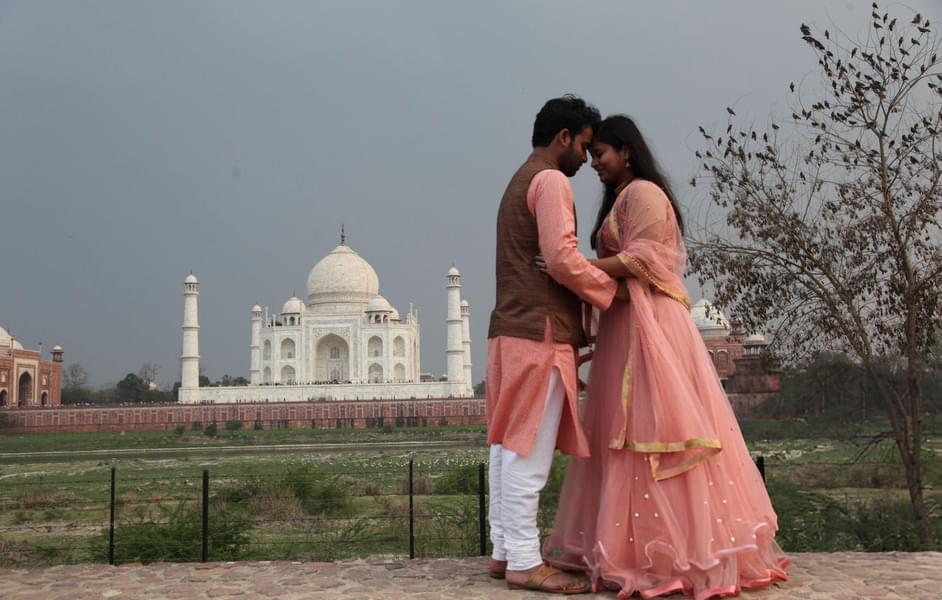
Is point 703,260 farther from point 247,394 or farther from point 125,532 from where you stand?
point 247,394

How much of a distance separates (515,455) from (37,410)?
119 ft

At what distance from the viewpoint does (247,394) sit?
38375 millimetres

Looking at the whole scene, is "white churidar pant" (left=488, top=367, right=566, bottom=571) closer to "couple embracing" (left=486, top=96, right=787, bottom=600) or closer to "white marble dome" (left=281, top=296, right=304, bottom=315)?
"couple embracing" (left=486, top=96, right=787, bottom=600)

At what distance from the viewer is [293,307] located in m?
47.4

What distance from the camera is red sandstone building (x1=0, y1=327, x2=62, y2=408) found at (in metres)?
42.9

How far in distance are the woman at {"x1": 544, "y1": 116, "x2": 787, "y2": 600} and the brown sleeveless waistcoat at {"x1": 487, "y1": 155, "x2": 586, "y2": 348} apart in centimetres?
20

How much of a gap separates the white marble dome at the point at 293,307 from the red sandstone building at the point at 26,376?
1309cm

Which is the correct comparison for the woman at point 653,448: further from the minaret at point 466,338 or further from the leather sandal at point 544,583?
the minaret at point 466,338

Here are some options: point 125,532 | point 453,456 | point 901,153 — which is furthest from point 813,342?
point 453,456

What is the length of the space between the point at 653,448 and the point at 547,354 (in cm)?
45

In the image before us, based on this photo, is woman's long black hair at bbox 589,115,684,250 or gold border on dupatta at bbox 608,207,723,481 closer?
→ gold border on dupatta at bbox 608,207,723,481

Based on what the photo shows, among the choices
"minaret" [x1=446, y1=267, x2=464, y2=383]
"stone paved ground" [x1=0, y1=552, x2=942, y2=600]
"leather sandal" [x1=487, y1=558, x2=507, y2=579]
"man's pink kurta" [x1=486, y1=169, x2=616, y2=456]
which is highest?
"minaret" [x1=446, y1=267, x2=464, y2=383]

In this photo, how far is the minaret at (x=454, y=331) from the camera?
40969 millimetres

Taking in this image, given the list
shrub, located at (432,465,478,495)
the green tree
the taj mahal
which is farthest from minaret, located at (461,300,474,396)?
shrub, located at (432,465,478,495)
